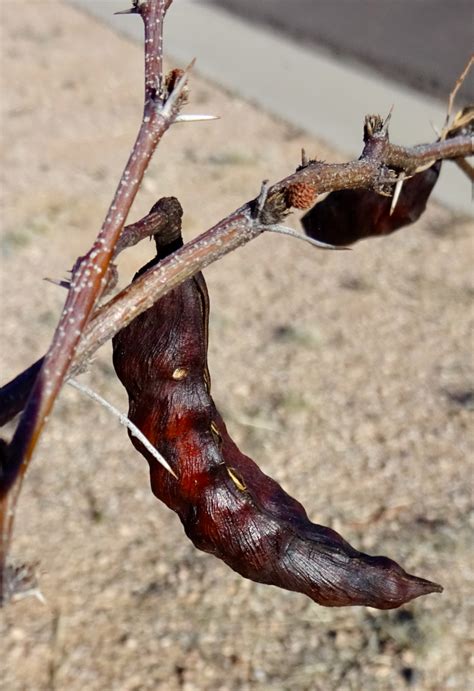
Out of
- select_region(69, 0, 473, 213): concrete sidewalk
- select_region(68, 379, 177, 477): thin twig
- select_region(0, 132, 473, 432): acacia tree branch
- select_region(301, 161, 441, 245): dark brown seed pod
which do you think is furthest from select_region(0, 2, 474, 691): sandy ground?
select_region(0, 132, 473, 432): acacia tree branch

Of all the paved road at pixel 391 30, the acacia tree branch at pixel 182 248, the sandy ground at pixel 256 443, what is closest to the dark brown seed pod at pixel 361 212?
the acacia tree branch at pixel 182 248

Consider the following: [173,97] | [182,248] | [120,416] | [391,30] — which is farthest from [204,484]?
[391,30]

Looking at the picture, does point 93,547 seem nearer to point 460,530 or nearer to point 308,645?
point 308,645

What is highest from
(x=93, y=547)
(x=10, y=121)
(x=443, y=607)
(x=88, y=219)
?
(x=10, y=121)

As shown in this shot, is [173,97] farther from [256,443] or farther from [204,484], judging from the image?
[256,443]

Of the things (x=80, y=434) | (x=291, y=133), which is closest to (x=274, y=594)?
(x=80, y=434)

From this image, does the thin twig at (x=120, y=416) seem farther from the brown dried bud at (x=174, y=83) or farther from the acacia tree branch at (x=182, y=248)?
the brown dried bud at (x=174, y=83)

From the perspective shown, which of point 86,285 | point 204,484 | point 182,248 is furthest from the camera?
point 204,484
